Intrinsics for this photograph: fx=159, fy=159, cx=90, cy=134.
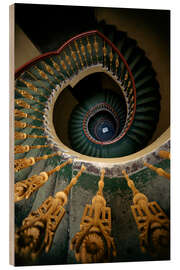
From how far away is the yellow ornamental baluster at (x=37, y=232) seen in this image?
161 centimetres

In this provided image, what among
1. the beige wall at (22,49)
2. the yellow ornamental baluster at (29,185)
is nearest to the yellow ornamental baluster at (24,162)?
the yellow ornamental baluster at (29,185)

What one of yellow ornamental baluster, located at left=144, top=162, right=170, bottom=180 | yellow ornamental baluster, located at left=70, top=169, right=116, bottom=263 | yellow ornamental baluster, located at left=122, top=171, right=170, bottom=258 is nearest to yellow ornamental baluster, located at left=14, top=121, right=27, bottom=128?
yellow ornamental baluster, located at left=70, top=169, right=116, bottom=263

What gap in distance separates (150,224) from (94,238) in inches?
24.6

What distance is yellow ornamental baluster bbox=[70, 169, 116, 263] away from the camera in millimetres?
1688

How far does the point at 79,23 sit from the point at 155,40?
1.10 metres

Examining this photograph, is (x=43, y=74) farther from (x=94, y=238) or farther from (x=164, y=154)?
(x=94, y=238)

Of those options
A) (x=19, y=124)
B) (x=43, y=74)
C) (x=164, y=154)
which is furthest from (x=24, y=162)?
(x=164, y=154)

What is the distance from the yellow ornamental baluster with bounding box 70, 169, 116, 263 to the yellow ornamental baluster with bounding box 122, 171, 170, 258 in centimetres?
33

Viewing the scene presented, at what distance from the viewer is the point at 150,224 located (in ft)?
5.67

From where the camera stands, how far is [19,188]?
1.69 m

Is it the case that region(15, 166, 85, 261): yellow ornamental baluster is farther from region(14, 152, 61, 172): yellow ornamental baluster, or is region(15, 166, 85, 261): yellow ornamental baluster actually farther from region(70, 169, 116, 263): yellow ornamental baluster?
region(14, 152, 61, 172): yellow ornamental baluster
